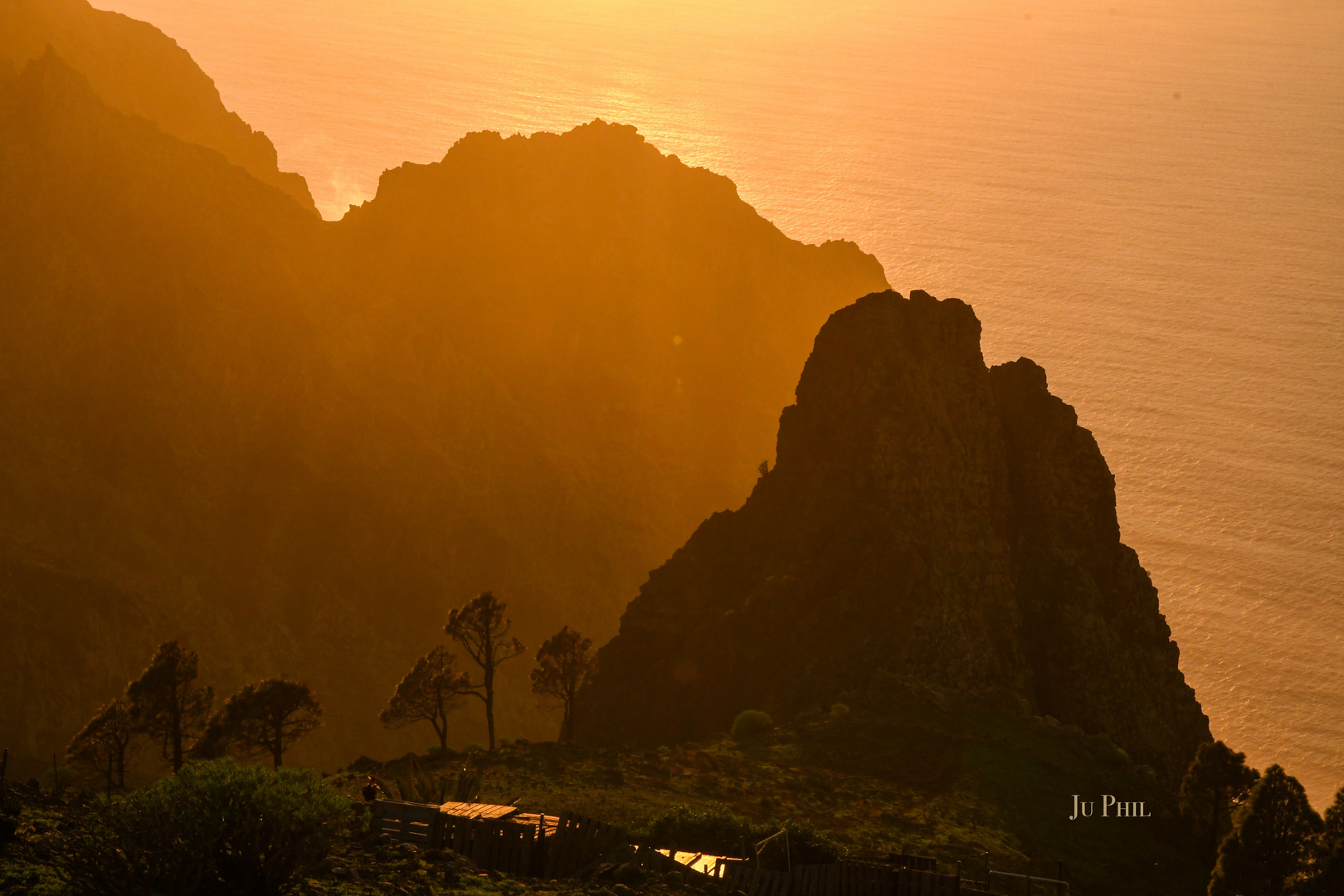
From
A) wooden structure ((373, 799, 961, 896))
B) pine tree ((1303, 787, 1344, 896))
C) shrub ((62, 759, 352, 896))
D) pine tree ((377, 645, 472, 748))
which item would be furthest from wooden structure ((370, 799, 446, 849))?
pine tree ((377, 645, 472, 748))

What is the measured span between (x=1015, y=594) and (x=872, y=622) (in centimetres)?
1327

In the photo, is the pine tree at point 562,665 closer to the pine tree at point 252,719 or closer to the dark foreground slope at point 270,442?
the pine tree at point 252,719

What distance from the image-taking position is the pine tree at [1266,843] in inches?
2222

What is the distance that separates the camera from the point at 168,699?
73.8 m

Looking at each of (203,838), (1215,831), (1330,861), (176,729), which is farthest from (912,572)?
(203,838)

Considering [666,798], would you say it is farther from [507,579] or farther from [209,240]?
[209,240]

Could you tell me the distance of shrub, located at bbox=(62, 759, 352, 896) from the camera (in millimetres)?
31219

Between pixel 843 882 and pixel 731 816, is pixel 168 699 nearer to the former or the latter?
pixel 731 816

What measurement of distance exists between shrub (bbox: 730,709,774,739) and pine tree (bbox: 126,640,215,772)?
30.8m

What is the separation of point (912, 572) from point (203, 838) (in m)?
60.8

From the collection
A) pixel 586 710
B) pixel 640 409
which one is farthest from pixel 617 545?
pixel 586 710

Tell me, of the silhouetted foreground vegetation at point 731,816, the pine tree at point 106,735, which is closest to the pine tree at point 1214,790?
the silhouetted foreground vegetation at point 731,816

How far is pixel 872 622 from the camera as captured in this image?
280 ft

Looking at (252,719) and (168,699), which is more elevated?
(168,699)
